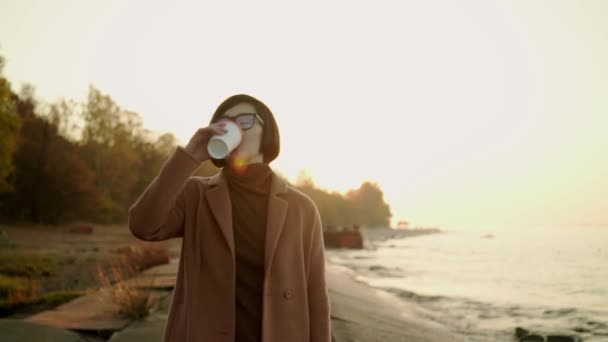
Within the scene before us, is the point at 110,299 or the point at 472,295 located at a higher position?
the point at 110,299

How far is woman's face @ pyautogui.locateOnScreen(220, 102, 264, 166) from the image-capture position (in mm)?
2375

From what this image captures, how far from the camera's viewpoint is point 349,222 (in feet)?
401

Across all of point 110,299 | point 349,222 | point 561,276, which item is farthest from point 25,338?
point 349,222

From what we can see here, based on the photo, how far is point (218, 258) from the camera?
230 centimetres

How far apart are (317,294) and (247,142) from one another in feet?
2.94

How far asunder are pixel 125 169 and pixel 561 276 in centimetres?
3362

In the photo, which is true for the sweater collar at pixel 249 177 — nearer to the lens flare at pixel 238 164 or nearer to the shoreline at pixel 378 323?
the lens flare at pixel 238 164

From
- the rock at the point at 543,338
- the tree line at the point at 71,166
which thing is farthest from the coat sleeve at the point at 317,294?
the tree line at the point at 71,166

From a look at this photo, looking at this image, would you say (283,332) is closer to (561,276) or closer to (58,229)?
(561,276)

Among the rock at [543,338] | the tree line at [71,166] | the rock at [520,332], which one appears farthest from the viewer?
the tree line at [71,166]

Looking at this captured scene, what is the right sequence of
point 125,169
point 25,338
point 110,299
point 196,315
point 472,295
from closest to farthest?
point 196,315 → point 25,338 → point 110,299 → point 472,295 → point 125,169

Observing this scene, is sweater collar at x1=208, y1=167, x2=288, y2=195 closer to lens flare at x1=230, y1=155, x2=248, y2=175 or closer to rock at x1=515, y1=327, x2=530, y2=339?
lens flare at x1=230, y1=155, x2=248, y2=175

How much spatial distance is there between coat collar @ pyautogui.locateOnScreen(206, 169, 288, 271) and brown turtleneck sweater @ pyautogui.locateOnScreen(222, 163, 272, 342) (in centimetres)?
6

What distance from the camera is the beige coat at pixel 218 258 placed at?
222cm
